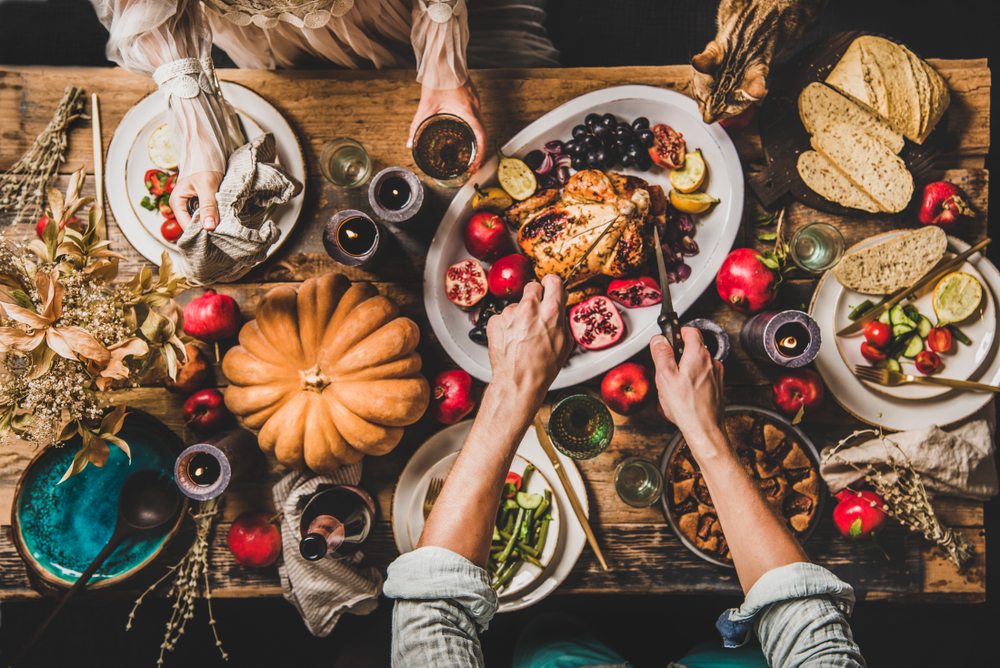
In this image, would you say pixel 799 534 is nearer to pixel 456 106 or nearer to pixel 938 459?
pixel 938 459

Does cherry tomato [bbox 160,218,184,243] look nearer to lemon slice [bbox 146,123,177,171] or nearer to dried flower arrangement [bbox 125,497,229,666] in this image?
lemon slice [bbox 146,123,177,171]

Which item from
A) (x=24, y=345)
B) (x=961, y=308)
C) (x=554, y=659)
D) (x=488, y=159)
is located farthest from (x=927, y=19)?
(x=24, y=345)

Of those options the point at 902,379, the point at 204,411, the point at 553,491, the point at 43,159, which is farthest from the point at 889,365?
the point at 43,159

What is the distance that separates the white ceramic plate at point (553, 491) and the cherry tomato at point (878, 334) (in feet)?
3.29

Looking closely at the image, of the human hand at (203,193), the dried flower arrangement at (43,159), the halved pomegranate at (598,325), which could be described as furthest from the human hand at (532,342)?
the dried flower arrangement at (43,159)

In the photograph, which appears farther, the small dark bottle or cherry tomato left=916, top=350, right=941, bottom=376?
cherry tomato left=916, top=350, right=941, bottom=376

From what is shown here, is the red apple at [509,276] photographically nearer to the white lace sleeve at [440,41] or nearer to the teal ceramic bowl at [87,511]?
the white lace sleeve at [440,41]

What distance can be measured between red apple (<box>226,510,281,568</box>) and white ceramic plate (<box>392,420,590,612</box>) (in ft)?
1.24

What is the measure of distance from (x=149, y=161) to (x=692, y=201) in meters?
1.74

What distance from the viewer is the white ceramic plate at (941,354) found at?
154 cm

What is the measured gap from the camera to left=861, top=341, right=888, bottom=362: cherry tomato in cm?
155

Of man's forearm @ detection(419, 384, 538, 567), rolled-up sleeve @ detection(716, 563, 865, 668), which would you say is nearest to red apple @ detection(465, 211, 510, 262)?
man's forearm @ detection(419, 384, 538, 567)

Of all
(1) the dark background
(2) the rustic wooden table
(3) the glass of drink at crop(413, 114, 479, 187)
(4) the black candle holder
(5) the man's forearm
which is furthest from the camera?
(1) the dark background

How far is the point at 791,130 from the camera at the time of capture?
1603mm
